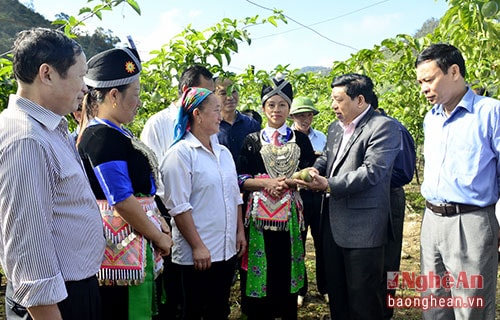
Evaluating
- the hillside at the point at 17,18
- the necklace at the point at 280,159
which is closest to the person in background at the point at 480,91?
the necklace at the point at 280,159

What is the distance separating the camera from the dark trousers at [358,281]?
8.46 feet

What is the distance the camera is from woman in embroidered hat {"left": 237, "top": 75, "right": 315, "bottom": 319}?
296 centimetres

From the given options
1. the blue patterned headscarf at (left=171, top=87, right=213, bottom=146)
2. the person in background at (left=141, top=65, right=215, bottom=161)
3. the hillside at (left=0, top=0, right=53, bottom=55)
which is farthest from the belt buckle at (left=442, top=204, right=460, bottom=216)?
the hillside at (left=0, top=0, right=53, bottom=55)

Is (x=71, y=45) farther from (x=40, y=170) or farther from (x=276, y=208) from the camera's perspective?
(x=276, y=208)

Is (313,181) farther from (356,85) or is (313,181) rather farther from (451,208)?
(451,208)

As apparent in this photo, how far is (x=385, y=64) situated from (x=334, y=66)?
1.67ft

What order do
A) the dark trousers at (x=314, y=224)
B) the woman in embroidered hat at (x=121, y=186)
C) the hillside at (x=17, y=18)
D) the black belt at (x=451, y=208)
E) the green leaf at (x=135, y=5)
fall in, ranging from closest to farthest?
the woman in embroidered hat at (x=121, y=186) < the green leaf at (x=135, y=5) < the black belt at (x=451, y=208) < the dark trousers at (x=314, y=224) < the hillside at (x=17, y=18)

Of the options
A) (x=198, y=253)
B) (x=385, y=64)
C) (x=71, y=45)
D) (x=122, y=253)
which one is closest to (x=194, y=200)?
(x=198, y=253)

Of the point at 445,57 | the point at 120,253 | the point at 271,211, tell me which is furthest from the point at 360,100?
the point at 120,253

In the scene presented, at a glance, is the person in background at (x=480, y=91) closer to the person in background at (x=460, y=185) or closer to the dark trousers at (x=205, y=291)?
the person in background at (x=460, y=185)

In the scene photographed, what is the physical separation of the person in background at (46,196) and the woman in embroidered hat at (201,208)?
0.93 metres

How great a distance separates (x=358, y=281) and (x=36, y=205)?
1.99 meters

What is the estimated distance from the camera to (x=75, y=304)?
1376mm

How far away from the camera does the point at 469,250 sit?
2324mm
